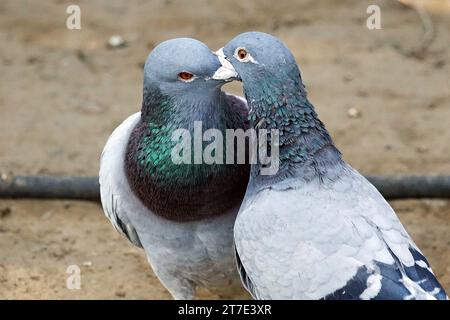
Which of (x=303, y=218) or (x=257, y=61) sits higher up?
(x=257, y=61)

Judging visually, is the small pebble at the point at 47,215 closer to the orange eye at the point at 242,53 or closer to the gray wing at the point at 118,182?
the gray wing at the point at 118,182

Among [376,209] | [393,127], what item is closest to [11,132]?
[393,127]

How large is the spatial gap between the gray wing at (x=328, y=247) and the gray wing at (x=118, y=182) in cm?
73

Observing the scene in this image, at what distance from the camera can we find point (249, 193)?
4.12 meters

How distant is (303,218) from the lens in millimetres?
3898

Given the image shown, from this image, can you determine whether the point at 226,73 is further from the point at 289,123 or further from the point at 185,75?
the point at 289,123

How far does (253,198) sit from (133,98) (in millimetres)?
3264

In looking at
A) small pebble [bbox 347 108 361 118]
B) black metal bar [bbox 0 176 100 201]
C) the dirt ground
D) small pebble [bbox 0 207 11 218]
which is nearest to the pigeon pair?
the dirt ground

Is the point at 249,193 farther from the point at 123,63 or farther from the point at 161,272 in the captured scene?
the point at 123,63

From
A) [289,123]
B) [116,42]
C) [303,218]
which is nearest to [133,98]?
[116,42]

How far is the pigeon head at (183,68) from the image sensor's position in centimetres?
410

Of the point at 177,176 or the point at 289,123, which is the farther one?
the point at 177,176

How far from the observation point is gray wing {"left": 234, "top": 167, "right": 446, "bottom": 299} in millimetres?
3707

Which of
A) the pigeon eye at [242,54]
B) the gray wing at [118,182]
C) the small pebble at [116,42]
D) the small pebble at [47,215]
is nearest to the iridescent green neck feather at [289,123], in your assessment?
the pigeon eye at [242,54]
